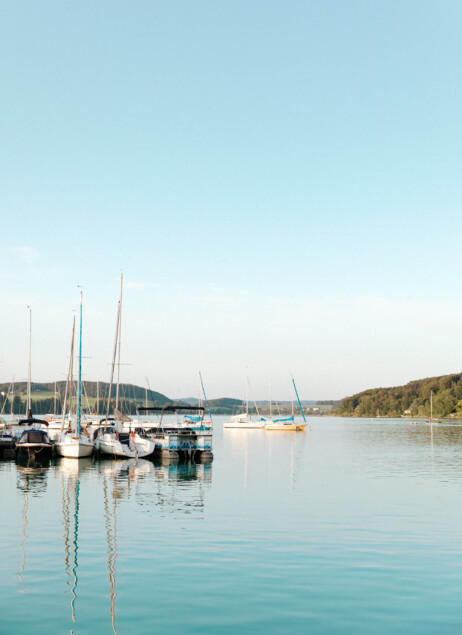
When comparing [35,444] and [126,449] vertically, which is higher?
[35,444]

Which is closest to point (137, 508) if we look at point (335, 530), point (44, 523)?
point (44, 523)

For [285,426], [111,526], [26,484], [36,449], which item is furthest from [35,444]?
[285,426]

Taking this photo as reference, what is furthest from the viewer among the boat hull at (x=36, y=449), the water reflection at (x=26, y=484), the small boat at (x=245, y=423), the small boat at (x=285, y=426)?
the small boat at (x=245, y=423)

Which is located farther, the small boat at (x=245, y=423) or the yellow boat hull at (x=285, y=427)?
the small boat at (x=245, y=423)

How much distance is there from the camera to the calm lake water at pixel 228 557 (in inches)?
651

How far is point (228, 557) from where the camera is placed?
23.3 meters

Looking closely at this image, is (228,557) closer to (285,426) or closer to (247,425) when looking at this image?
(285,426)

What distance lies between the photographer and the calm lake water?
16.5 metres

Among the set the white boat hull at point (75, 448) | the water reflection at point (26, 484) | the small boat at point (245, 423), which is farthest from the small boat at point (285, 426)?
the water reflection at point (26, 484)

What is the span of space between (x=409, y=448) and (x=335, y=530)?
7066 centimetres

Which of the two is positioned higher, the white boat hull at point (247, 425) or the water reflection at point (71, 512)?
the water reflection at point (71, 512)

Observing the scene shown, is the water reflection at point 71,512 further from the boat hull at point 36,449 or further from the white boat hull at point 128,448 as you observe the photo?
the white boat hull at point 128,448

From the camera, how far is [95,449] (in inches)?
2731

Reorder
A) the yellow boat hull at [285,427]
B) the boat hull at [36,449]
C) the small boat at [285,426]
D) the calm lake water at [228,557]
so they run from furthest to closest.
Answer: the small boat at [285,426]
the yellow boat hull at [285,427]
the boat hull at [36,449]
the calm lake water at [228,557]
